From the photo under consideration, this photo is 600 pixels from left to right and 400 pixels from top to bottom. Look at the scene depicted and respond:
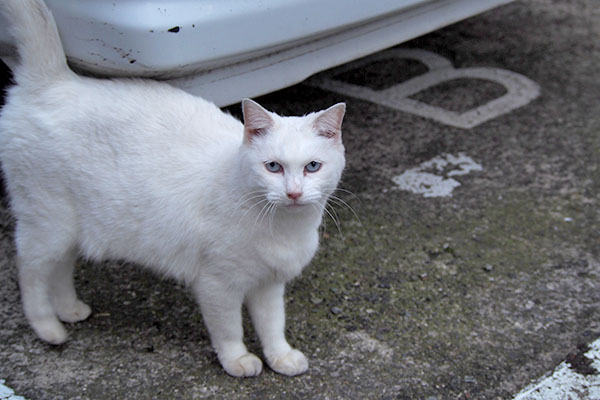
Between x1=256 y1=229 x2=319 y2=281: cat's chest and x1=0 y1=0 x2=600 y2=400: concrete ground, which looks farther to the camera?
x1=0 y1=0 x2=600 y2=400: concrete ground

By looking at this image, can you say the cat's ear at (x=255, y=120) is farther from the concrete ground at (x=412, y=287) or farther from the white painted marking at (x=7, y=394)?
the white painted marking at (x=7, y=394)

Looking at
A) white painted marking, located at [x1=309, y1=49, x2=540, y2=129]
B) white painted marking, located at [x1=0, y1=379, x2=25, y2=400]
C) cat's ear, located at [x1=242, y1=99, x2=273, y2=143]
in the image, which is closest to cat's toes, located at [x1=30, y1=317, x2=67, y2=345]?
white painted marking, located at [x1=0, y1=379, x2=25, y2=400]


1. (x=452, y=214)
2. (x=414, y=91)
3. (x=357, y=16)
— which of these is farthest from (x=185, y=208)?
(x=414, y=91)

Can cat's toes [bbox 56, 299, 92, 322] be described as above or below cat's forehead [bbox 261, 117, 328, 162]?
below

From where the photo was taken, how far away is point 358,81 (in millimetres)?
4711

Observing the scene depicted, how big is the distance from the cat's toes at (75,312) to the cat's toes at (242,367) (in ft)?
2.14

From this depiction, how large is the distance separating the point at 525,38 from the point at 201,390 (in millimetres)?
4256

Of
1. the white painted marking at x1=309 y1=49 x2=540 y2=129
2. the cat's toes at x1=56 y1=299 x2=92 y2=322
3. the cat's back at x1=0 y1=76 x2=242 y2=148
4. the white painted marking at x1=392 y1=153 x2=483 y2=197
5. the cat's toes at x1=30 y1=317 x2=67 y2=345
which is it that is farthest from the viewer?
the white painted marking at x1=309 y1=49 x2=540 y2=129

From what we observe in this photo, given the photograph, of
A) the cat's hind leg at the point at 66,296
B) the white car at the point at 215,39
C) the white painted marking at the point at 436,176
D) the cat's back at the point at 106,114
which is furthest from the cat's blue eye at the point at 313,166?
the white painted marking at the point at 436,176

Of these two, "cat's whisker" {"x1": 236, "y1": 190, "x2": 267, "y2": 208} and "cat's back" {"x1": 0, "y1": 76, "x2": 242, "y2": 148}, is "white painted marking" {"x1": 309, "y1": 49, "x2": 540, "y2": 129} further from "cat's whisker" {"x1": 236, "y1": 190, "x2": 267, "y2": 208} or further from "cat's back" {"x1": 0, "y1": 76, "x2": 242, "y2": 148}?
"cat's whisker" {"x1": 236, "y1": 190, "x2": 267, "y2": 208}

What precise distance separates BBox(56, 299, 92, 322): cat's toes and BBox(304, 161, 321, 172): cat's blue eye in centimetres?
116

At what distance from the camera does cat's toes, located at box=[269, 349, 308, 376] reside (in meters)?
2.43

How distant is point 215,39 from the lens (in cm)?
248

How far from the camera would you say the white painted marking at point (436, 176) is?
3537 millimetres
